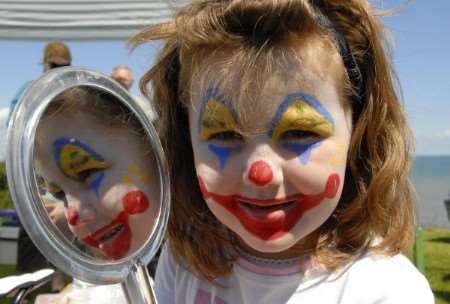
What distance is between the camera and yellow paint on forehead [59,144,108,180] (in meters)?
0.65

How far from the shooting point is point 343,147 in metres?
0.76

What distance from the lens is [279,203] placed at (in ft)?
2.36

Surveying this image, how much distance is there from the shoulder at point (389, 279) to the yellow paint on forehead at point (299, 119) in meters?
0.23

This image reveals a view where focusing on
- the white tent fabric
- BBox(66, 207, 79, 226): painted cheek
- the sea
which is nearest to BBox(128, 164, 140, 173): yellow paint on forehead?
BBox(66, 207, 79, 226): painted cheek

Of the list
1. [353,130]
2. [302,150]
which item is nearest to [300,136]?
[302,150]

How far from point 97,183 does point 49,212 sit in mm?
106

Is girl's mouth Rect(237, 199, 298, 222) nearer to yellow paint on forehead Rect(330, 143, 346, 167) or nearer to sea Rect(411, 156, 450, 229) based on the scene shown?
yellow paint on forehead Rect(330, 143, 346, 167)

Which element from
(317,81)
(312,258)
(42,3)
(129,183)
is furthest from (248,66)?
(42,3)

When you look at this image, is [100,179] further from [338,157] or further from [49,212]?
[338,157]

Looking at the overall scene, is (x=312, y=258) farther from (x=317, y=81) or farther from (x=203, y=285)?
(x=317, y=81)

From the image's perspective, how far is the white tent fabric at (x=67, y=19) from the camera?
9.15 ft

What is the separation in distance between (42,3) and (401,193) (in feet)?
8.00

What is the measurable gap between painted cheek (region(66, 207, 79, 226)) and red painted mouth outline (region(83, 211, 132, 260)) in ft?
0.08

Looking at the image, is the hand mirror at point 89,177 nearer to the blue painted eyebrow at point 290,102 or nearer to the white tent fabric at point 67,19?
the blue painted eyebrow at point 290,102
